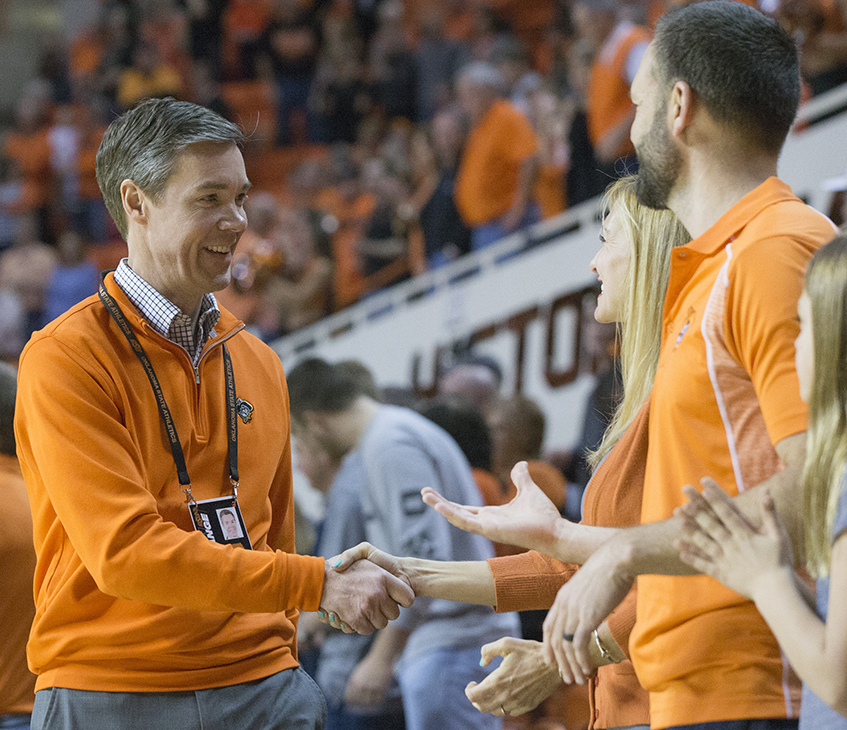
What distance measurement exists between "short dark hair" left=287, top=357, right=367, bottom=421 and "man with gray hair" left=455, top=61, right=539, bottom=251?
3.99 meters

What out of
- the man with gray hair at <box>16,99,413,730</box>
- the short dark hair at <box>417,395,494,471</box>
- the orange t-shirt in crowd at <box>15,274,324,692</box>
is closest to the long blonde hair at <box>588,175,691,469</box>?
the man with gray hair at <box>16,99,413,730</box>

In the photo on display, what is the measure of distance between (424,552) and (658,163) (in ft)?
7.88

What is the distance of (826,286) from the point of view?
1.77 metres

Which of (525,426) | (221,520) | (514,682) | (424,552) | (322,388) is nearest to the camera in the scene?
(221,520)

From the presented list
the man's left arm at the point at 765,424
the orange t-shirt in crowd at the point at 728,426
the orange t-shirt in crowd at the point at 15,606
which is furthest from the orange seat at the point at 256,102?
the man's left arm at the point at 765,424

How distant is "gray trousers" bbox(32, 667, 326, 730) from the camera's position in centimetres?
243

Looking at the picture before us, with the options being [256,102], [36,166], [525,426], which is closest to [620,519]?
[525,426]

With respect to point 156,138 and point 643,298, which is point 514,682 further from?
point 156,138

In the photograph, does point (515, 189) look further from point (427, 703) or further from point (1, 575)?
point (1, 575)

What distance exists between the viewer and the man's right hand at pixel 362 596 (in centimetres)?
258

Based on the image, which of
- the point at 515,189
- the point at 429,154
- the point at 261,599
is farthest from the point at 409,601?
the point at 429,154

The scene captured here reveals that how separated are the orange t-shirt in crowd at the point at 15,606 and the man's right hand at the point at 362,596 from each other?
1.09 metres

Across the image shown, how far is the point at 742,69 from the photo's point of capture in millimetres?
2180

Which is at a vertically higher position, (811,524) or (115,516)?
(115,516)
